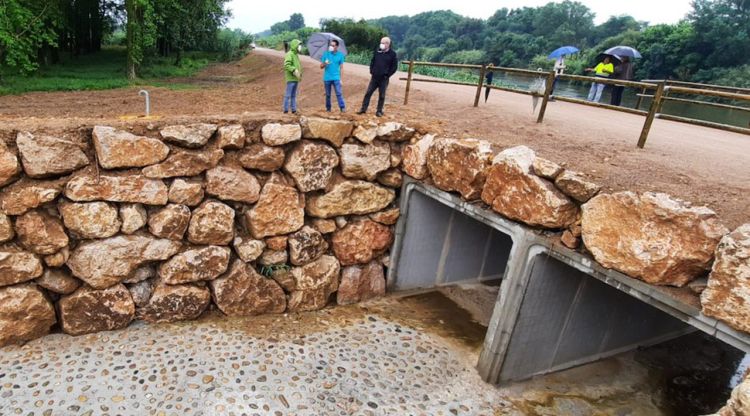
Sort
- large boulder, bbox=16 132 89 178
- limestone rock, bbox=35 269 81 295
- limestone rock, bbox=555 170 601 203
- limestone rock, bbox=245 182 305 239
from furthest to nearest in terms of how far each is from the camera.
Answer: limestone rock, bbox=245 182 305 239 → limestone rock, bbox=35 269 81 295 → large boulder, bbox=16 132 89 178 → limestone rock, bbox=555 170 601 203

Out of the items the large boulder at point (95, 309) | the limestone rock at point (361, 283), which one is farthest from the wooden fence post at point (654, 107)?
the large boulder at point (95, 309)

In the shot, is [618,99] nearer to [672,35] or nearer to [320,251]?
[320,251]

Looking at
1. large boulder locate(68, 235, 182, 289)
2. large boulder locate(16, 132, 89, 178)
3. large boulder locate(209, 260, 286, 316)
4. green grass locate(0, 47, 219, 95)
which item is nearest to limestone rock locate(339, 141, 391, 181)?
large boulder locate(209, 260, 286, 316)

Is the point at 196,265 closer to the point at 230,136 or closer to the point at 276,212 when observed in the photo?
the point at 276,212

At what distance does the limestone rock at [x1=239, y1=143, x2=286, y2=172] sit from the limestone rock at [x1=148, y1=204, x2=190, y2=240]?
3.44ft

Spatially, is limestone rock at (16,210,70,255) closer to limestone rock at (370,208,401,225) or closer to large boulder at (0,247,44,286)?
large boulder at (0,247,44,286)

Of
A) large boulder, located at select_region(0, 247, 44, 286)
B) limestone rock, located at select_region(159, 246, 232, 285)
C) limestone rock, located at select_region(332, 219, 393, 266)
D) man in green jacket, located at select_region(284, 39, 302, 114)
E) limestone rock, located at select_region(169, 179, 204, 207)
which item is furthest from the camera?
limestone rock, located at select_region(332, 219, 393, 266)

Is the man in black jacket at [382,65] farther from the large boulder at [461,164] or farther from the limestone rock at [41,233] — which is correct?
the limestone rock at [41,233]

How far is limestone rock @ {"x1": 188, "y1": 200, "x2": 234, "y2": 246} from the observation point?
246 inches

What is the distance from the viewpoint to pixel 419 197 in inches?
301

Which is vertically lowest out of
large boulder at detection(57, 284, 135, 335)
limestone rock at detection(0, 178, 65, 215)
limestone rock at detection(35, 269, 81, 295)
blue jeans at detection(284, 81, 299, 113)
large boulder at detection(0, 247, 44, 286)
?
large boulder at detection(57, 284, 135, 335)

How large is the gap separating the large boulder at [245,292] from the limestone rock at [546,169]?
421 cm

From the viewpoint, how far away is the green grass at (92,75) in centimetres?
1323

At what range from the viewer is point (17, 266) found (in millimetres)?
5477
